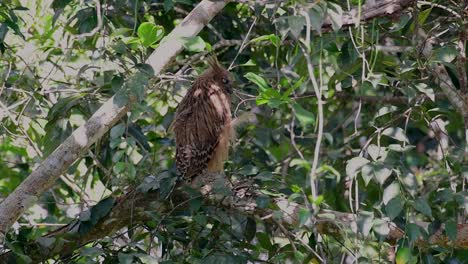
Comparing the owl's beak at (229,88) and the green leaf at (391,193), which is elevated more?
the green leaf at (391,193)

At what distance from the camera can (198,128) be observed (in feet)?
20.5

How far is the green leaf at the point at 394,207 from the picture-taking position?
4.21 m

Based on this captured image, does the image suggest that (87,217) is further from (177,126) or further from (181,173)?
(177,126)

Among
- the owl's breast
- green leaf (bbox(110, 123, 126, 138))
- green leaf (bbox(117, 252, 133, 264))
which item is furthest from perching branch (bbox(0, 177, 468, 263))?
the owl's breast

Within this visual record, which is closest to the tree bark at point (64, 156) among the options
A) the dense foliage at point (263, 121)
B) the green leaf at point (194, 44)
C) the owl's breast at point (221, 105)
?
the dense foliage at point (263, 121)

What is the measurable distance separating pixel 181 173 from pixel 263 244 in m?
0.78

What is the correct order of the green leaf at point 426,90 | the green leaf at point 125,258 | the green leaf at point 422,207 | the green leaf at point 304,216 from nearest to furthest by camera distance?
the green leaf at point 304,216 → the green leaf at point 422,207 → the green leaf at point 125,258 → the green leaf at point 426,90

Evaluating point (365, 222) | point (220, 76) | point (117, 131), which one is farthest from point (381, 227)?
point (220, 76)

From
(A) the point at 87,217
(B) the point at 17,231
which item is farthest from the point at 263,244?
(B) the point at 17,231

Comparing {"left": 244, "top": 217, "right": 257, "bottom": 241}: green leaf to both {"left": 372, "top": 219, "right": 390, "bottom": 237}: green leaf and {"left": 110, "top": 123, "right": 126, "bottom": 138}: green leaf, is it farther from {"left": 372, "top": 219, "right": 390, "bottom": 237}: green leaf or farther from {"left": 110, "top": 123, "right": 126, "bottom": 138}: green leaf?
{"left": 372, "top": 219, "right": 390, "bottom": 237}: green leaf

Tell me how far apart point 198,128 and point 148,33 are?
5.49 feet

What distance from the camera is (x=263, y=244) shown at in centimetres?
511

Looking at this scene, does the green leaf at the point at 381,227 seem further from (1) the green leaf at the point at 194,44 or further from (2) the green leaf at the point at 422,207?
(1) the green leaf at the point at 194,44

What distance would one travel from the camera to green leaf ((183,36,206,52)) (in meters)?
4.54
